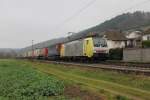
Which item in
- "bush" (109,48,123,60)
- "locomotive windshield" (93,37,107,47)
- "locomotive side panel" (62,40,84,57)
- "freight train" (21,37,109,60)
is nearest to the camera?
"freight train" (21,37,109,60)

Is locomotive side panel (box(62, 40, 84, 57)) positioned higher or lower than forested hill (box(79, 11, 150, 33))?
lower

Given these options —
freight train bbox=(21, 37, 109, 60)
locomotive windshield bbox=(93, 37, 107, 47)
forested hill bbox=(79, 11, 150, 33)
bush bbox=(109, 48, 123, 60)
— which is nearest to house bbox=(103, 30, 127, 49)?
forested hill bbox=(79, 11, 150, 33)

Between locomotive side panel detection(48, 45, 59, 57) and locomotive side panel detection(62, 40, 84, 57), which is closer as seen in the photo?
locomotive side panel detection(62, 40, 84, 57)

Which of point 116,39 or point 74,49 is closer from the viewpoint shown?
point 74,49

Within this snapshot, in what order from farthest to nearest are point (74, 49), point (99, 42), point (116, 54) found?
point (116, 54), point (74, 49), point (99, 42)

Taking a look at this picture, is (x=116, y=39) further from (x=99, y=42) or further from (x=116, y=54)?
(x=99, y=42)

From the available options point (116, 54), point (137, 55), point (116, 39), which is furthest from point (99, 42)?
point (116, 39)

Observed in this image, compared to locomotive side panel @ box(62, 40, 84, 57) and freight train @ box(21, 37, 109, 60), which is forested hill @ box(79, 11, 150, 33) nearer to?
locomotive side panel @ box(62, 40, 84, 57)

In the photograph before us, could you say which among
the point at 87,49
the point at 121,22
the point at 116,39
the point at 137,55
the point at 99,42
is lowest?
the point at 137,55

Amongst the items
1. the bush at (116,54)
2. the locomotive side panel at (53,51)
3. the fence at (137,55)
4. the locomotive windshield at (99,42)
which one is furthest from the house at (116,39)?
the locomotive windshield at (99,42)

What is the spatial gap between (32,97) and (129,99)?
3.64 m

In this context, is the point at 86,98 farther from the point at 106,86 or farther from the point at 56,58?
the point at 56,58

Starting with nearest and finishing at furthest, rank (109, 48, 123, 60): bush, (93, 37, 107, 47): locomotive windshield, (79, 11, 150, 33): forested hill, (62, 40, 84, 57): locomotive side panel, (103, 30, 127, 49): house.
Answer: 1. (93, 37, 107, 47): locomotive windshield
2. (62, 40, 84, 57): locomotive side panel
3. (109, 48, 123, 60): bush
4. (103, 30, 127, 49): house
5. (79, 11, 150, 33): forested hill

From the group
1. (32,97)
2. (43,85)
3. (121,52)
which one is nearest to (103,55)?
(121,52)
